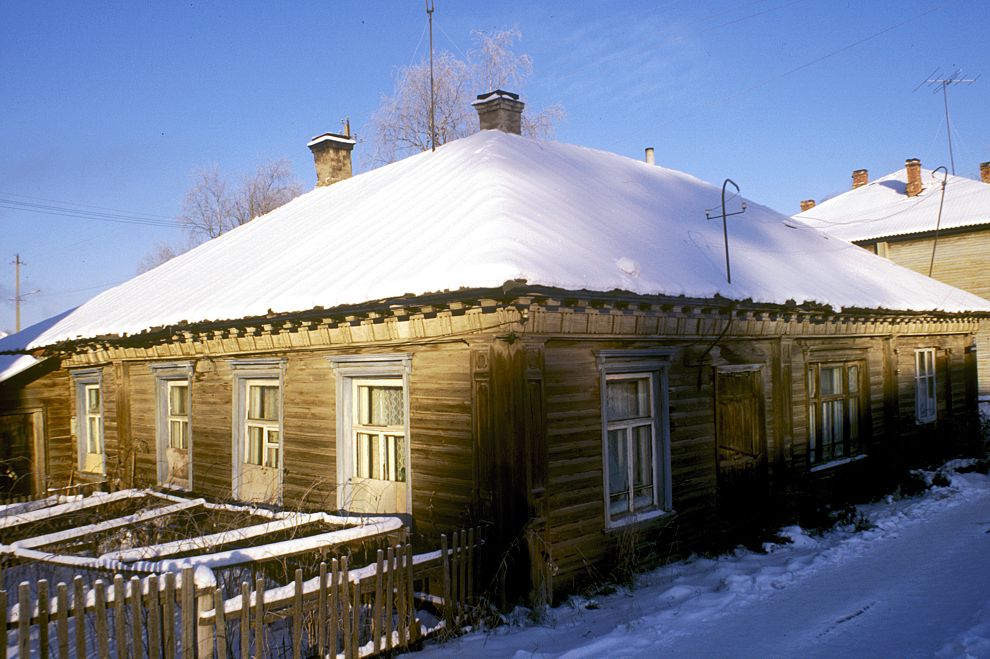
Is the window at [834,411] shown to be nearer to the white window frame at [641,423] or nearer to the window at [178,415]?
the white window frame at [641,423]

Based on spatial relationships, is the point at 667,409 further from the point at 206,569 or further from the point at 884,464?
the point at 884,464

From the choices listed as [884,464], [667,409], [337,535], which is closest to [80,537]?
[337,535]

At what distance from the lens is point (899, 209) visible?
30297 mm

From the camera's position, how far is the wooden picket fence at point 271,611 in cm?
486

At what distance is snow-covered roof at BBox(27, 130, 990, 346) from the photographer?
779cm

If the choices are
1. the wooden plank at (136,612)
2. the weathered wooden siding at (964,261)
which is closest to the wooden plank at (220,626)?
the wooden plank at (136,612)

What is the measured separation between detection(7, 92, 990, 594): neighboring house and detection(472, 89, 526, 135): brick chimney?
5cm

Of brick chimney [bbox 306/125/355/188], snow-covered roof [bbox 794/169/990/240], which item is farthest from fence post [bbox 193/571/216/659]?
snow-covered roof [bbox 794/169/990/240]

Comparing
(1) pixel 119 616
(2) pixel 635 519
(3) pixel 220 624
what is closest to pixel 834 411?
(2) pixel 635 519

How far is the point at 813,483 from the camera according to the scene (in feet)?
37.6

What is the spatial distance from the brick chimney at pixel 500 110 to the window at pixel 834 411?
21.5 feet

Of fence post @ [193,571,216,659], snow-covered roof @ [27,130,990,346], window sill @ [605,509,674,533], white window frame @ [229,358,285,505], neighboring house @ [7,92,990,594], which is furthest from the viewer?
white window frame @ [229,358,285,505]

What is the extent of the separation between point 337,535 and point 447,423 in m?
1.63

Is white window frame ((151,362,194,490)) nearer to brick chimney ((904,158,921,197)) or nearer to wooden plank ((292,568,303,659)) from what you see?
wooden plank ((292,568,303,659))
